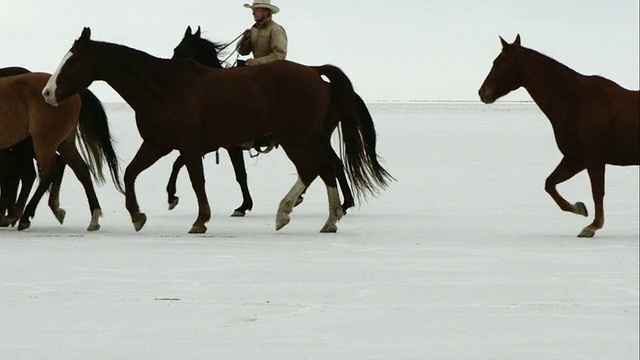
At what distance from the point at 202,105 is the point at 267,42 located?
63.7 inches

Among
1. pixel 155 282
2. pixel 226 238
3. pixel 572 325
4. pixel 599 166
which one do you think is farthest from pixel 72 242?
pixel 572 325

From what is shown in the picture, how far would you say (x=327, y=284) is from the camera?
23.9 feet

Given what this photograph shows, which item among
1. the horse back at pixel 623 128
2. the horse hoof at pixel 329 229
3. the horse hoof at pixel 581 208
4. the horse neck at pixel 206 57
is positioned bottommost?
the horse hoof at pixel 329 229

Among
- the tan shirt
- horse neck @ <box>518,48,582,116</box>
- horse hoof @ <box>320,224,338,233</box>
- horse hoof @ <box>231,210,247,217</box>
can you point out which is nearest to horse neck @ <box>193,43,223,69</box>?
the tan shirt

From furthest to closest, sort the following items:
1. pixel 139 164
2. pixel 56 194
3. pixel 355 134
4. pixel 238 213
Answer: pixel 238 213 → pixel 56 194 → pixel 355 134 → pixel 139 164

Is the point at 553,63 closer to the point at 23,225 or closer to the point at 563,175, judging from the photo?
the point at 563,175

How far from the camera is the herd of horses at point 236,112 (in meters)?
9.73

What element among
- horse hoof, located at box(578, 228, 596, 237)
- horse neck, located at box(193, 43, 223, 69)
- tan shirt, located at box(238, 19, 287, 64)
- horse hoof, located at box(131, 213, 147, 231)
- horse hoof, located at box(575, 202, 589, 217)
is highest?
tan shirt, located at box(238, 19, 287, 64)

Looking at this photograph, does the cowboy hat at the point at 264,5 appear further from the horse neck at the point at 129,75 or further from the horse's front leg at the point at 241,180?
the horse neck at the point at 129,75

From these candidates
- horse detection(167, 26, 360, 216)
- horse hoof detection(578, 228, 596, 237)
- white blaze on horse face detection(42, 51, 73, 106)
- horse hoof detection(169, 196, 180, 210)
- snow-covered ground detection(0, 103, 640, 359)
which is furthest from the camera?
horse hoof detection(169, 196, 180, 210)

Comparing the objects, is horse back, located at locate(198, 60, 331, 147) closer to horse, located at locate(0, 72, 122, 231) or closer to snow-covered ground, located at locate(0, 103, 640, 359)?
snow-covered ground, located at locate(0, 103, 640, 359)

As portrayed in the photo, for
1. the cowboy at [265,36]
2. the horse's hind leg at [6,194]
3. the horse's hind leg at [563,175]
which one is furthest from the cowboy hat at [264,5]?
the horse's hind leg at [563,175]

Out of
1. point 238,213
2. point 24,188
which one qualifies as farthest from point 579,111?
point 24,188

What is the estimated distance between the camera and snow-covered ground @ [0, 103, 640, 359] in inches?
220
